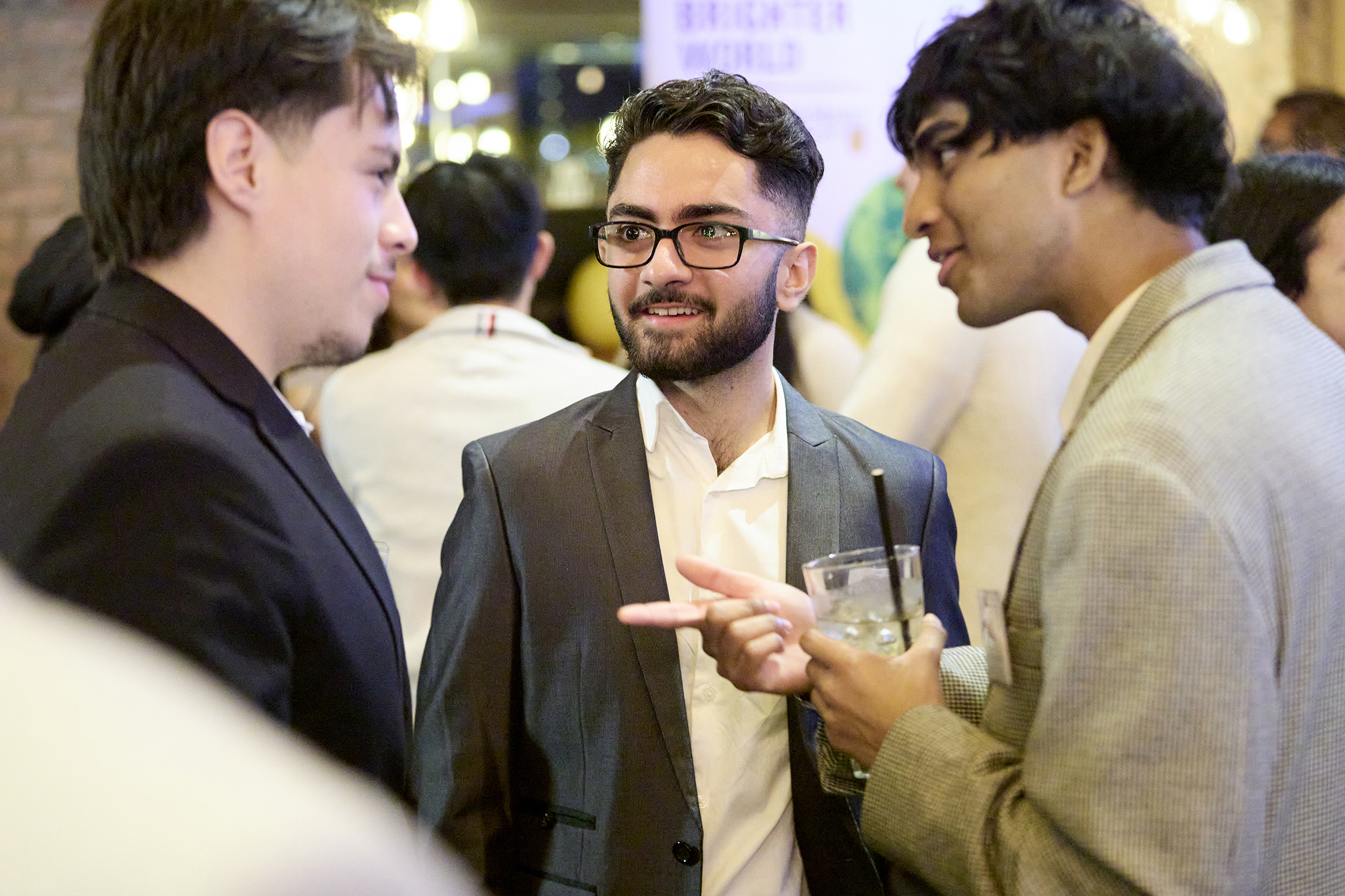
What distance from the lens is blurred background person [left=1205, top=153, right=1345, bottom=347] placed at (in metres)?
2.09

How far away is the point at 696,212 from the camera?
184 cm

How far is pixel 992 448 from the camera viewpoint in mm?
2662

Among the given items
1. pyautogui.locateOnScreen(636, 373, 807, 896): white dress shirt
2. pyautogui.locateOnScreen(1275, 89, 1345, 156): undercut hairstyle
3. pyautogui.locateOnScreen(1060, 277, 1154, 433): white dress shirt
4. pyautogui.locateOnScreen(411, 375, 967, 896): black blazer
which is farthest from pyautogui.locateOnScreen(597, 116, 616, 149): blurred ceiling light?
pyautogui.locateOnScreen(1275, 89, 1345, 156): undercut hairstyle

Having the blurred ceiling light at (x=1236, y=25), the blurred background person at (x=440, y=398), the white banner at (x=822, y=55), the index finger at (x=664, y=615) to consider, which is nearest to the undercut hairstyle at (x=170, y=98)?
the index finger at (x=664, y=615)

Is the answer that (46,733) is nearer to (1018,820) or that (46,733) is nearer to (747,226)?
(1018,820)

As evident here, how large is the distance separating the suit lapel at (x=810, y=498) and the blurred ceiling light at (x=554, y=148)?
6256mm

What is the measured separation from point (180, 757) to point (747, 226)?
1608 mm

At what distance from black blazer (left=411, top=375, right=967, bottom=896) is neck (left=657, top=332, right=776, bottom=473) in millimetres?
147

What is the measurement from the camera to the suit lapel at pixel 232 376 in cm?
129

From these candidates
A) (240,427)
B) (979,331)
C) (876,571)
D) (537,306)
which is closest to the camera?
(240,427)

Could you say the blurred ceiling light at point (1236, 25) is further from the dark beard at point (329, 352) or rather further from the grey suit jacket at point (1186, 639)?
the dark beard at point (329, 352)

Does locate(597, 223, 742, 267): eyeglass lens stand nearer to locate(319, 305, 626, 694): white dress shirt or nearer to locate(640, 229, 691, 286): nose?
locate(640, 229, 691, 286): nose

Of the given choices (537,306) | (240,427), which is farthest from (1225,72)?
(240,427)

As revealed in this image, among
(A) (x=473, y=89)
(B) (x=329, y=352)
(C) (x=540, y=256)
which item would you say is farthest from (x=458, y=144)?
(B) (x=329, y=352)
